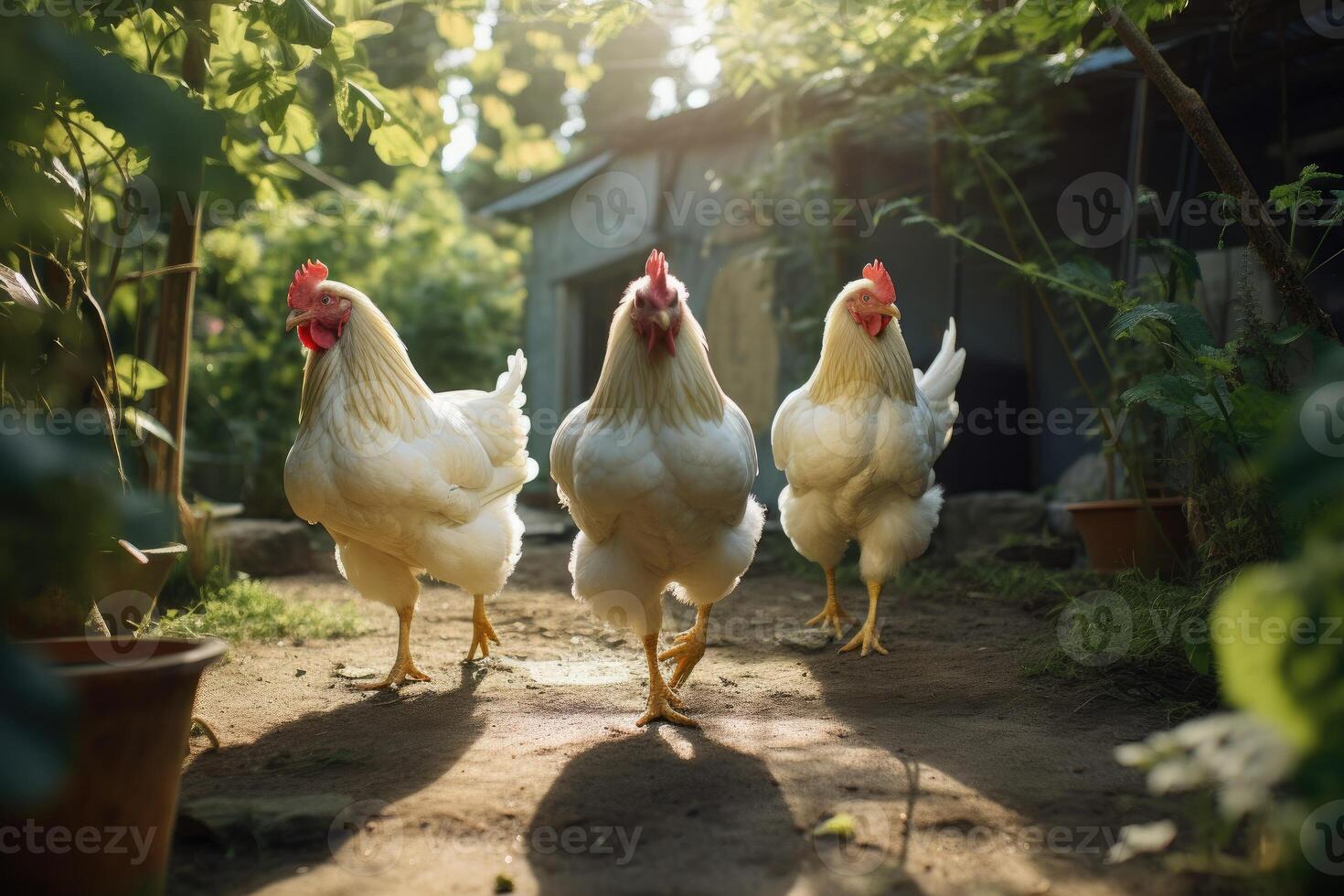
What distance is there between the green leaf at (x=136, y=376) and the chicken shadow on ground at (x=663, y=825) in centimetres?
297

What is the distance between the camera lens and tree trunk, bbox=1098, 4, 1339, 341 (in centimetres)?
334

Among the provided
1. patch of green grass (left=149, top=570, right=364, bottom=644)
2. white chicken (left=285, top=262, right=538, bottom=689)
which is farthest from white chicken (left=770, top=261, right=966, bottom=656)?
patch of green grass (left=149, top=570, right=364, bottom=644)

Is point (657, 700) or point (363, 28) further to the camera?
point (363, 28)

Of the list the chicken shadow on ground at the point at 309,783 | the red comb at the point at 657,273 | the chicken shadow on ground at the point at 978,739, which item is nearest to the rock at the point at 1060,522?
the chicken shadow on ground at the point at 978,739

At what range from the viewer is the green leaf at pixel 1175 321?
3.36m

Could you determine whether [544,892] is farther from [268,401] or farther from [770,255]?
[268,401]

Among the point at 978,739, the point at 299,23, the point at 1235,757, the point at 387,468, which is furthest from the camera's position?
the point at 387,468

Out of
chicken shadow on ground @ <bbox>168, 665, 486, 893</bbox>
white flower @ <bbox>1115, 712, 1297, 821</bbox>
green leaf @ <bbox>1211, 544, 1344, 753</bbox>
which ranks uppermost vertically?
green leaf @ <bbox>1211, 544, 1344, 753</bbox>

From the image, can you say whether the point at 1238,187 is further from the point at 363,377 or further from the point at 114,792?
the point at 114,792

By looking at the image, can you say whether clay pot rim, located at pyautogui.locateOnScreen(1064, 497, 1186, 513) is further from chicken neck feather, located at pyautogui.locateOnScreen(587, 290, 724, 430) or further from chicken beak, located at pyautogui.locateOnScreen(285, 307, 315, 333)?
chicken beak, located at pyautogui.locateOnScreen(285, 307, 315, 333)

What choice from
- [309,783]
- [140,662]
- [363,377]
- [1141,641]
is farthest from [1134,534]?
[140,662]

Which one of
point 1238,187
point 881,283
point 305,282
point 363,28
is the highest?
point 363,28

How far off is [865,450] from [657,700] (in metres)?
1.79

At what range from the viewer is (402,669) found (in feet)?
13.9
